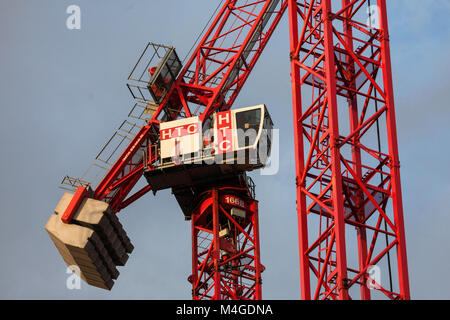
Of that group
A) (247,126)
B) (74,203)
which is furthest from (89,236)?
(247,126)

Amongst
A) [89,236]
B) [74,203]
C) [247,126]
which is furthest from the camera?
[74,203]

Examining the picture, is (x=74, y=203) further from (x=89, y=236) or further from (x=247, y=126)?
(x=247, y=126)

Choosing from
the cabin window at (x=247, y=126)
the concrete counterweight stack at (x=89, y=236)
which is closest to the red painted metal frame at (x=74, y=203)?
the concrete counterweight stack at (x=89, y=236)

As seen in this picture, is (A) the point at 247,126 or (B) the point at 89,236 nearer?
(A) the point at 247,126

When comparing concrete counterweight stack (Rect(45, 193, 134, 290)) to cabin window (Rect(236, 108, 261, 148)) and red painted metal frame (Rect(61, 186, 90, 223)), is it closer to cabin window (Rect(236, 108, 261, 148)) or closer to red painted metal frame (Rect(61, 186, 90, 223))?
red painted metal frame (Rect(61, 186, 90, 223))

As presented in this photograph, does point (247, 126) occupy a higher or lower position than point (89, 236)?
higher

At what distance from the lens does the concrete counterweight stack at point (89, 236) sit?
69438mm

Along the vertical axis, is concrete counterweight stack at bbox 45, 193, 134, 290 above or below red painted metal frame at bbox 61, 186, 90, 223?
below

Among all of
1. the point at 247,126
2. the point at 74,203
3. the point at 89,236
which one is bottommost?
the point at 89,236

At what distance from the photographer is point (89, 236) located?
228 ft

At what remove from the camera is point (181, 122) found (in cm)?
7038

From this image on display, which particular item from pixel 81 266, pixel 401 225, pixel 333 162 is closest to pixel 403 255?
pixel 401 225

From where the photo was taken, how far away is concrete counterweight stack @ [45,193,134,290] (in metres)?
69.4

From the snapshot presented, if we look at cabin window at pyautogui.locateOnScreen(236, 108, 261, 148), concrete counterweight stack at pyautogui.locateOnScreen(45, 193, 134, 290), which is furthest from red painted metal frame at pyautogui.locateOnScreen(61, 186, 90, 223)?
cabin window at pyautogui.locateOnScreen(236, 108, 261, 148)
